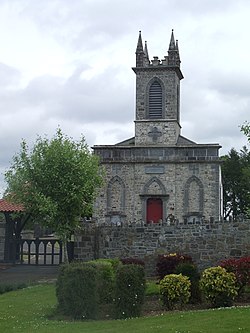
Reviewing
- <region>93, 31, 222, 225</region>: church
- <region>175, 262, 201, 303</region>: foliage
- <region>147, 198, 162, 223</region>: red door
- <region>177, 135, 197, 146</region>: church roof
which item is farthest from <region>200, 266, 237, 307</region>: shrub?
<region>177, 135, 197, 146</region>: church roof

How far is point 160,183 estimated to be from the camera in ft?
123

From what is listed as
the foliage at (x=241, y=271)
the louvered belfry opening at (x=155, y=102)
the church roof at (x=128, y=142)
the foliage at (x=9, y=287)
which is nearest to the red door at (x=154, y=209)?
the church roof at (x=128, y=142)

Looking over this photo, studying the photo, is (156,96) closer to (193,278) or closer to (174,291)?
(193,278)

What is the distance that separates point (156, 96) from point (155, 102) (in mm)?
440

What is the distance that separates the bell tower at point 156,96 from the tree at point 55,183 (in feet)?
45.5

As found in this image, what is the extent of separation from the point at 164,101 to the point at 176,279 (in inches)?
1035

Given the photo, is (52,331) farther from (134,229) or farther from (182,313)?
(134,229)

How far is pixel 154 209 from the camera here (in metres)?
37.5

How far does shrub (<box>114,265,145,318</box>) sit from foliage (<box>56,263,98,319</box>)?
0.59 m

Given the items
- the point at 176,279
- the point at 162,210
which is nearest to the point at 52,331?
the point at 176,279

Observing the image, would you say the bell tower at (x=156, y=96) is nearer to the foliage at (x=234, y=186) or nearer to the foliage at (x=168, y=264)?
the foliage at (x=234, y=186)

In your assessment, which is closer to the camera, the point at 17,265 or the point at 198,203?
the point at 17,265

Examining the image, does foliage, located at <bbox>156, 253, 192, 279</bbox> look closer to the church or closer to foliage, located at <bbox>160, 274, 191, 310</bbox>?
foliage, located at <bbox>160, 274, 191, 310</bbox>

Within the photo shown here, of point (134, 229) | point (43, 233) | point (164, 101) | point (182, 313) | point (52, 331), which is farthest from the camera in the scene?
point (43, 233)
